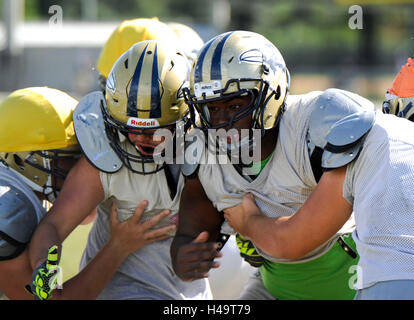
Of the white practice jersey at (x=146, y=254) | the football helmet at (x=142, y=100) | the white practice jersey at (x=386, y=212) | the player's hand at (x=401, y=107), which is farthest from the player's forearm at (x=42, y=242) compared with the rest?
the player's hand at (x=401, y=107)

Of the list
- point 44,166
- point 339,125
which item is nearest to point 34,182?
point 44,166

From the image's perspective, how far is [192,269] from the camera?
2.79m

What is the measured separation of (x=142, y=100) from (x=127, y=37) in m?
1.12

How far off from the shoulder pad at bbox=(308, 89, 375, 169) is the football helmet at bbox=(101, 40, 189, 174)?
746 millimetres

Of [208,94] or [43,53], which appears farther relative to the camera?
[43,53]

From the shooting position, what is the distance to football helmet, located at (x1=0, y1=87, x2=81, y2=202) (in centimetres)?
322

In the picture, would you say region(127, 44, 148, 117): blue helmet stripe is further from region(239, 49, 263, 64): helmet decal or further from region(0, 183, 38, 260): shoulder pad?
region(0, 183, 38, 260): shoulder pad

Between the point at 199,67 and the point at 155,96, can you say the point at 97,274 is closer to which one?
the point at 155,96

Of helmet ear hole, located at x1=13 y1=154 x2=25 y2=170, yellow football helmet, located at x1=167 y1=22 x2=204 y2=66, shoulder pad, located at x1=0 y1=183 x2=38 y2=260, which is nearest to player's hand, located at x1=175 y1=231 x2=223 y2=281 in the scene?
shoulder pad, located at x1=0 y1=183 x2=38 y2=260

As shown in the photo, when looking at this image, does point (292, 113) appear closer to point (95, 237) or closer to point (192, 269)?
point (192, 269)

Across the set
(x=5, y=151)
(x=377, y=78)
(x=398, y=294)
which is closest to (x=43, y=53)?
(x=377, y=78)

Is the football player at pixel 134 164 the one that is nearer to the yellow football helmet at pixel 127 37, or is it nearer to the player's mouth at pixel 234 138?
the player's mouth at pixel 234 138

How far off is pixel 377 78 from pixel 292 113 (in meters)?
24.5

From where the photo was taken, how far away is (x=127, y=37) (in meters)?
3.93
